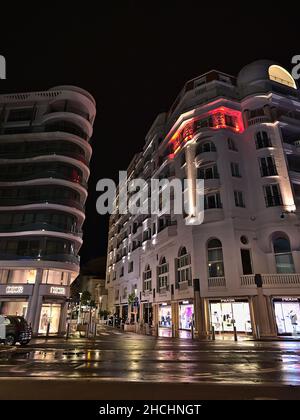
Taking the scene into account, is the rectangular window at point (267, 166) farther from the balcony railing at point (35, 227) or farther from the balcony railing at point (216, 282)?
the balcony railing at point (35, 227)

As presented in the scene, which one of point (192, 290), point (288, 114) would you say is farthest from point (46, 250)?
point (288, 114)

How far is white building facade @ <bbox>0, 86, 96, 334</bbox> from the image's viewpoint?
31312mm

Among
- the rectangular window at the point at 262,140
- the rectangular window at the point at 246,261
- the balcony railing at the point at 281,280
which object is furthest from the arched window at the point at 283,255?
the rectangular window at the point at 262,140

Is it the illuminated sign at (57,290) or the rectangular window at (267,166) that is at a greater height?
the rectangular window at (267,166)

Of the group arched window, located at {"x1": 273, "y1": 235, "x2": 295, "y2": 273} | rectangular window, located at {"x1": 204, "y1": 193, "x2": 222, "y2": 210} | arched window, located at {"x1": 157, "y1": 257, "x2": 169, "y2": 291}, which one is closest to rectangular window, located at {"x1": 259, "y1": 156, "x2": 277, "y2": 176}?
rectangular window, located at {"x1": 204, "y1": 193, "x2": 222, "y2": 210}

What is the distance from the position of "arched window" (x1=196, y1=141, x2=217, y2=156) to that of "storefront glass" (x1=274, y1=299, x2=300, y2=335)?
16.9 meters

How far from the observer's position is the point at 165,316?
36.2 meters

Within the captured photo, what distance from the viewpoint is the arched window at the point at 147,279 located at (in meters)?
43.1

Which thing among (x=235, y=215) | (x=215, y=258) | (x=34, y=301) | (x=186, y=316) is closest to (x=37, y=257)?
(x=34, y=301)

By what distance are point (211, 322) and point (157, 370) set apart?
57.4 feet

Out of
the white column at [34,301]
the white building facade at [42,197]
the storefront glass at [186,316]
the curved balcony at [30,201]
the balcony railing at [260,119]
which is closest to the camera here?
the storefront glass at [186,316]

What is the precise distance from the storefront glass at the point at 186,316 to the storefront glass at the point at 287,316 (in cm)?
811

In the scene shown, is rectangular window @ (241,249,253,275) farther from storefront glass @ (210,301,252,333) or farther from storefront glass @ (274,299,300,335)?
storefront glass @ (274,299,300,335)

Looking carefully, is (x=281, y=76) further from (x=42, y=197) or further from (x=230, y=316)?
(x=42, y=197)
